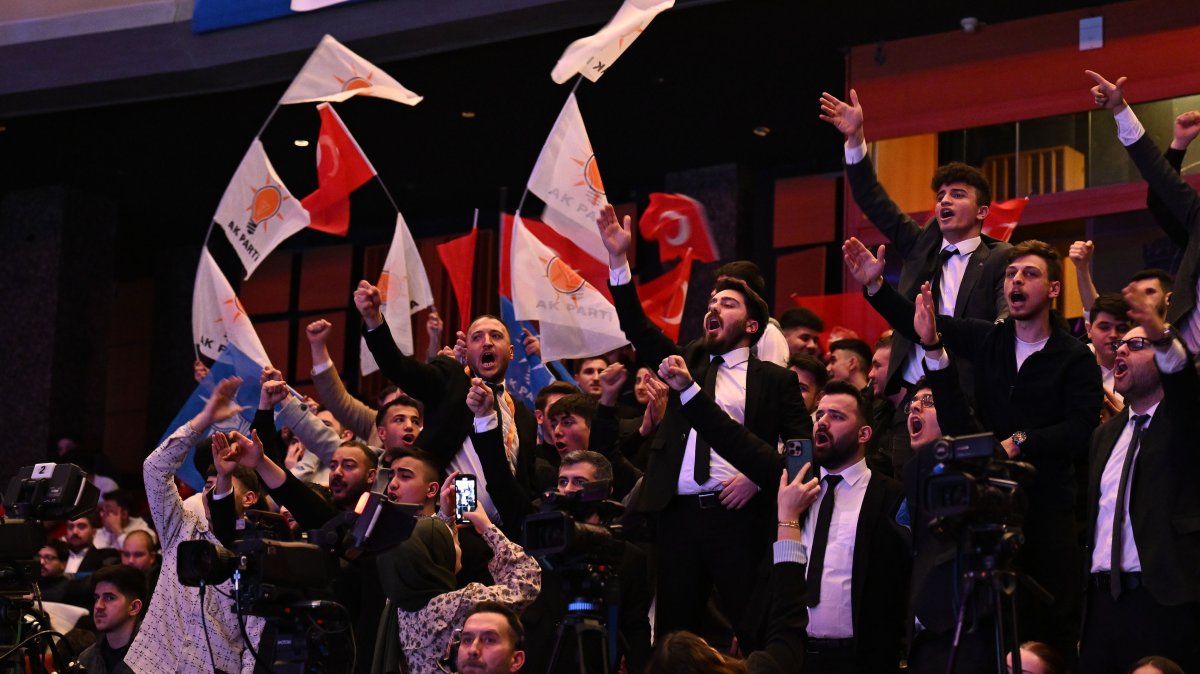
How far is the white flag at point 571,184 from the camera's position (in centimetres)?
680

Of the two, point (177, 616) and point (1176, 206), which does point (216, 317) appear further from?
point (1176, 206)

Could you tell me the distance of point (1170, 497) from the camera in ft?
13.2

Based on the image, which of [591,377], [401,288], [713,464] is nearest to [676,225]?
[591,377]

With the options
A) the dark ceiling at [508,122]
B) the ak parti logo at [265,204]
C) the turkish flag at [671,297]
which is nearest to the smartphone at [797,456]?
the turkish flag at [671,297]

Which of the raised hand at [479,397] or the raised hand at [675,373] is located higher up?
the raised hand at [675,373]

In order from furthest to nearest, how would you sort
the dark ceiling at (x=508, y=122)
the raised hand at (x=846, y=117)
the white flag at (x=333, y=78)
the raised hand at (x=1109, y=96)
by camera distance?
the dark ceiling at (x=508, y=122) → the white flag at (x=333, y=78) → the raised hand at (x=846, y=117) → the raised hand at (x=1109, y=96)

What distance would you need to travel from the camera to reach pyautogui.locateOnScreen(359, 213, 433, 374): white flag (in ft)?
24.3

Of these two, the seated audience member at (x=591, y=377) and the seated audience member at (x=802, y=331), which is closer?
the seated audience member at (x=802, y=331)

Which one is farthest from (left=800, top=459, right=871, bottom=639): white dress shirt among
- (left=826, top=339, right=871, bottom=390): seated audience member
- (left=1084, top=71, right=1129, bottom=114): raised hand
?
(left=1084, top=71, right=1129, bottom=114): raised hand

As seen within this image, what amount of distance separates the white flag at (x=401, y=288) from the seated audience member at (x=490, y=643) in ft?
9.89

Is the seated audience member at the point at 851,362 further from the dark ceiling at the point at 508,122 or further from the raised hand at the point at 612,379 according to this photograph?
the dark ceiling at the point at 508,122

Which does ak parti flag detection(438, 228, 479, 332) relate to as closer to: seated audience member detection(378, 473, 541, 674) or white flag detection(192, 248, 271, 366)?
white flag detection(192, 248, 271, 366)

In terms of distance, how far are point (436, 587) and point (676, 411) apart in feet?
3.24

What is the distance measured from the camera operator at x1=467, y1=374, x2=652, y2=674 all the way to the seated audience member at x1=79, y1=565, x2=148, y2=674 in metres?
1.72
